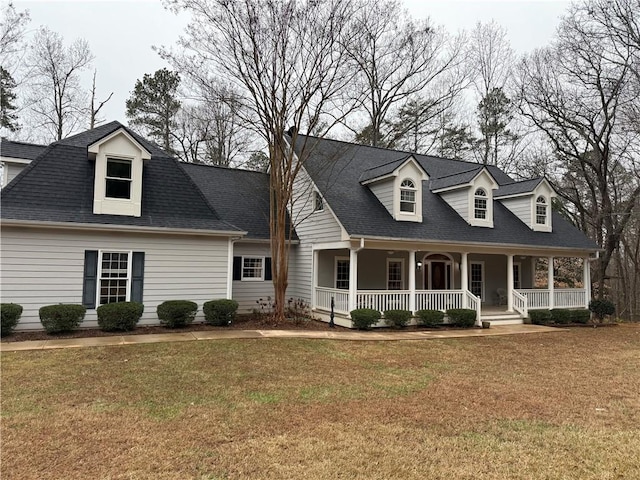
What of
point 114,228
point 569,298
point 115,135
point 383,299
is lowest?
point 569,298

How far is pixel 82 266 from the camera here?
11.1 metres

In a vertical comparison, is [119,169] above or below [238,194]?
below

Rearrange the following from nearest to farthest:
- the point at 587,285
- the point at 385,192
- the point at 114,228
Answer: the point at 114,228
the point at 385,192
the point at 587,285

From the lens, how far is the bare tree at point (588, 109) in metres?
19.1

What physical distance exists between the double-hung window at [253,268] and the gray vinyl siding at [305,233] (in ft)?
4.77

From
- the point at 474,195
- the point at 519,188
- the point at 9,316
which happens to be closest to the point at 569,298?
the point at 519,188

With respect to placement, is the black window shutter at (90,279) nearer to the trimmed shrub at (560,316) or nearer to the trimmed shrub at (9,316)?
the trimmed shrub at (9,316)

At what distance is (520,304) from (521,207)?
4.61 metres

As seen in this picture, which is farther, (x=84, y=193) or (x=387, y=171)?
(x=387, y=171)

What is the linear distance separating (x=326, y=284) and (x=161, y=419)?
10.8 meters

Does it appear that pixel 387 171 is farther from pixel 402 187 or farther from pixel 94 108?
pixel 94 108

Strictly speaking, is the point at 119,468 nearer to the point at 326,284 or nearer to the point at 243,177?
the point at 326,284

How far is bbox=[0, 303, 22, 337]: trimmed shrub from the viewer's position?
31.9ft

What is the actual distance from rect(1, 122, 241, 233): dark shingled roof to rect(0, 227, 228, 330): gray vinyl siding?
431 mm
